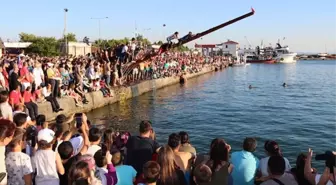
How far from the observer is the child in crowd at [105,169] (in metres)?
5.59

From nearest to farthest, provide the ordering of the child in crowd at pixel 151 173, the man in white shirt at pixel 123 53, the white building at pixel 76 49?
the child in crowd at pixel 151 173, the man in white shirt at pixel 123 53, the white building at pixel 76 49

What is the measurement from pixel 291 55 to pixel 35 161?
5391 inches

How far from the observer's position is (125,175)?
5824 millimetres

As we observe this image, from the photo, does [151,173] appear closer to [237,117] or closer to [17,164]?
[17,164]

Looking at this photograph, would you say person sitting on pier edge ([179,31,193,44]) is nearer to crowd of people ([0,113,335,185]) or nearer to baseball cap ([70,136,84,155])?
baseball cap ([70,136,84,155])

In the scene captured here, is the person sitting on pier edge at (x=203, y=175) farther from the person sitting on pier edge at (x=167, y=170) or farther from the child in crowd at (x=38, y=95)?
the child in crowd at (x=38, y=95)

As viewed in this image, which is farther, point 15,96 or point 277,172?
point 15,96

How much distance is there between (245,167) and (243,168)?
0.04 metres

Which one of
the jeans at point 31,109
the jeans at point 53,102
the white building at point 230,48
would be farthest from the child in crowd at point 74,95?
the white building at point 230,48

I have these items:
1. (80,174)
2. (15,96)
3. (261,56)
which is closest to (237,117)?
(15,96)

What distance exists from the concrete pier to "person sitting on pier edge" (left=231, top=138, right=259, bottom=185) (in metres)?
12.6

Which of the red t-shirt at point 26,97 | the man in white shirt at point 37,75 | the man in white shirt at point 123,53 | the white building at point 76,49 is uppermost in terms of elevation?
the white building at point 76,49

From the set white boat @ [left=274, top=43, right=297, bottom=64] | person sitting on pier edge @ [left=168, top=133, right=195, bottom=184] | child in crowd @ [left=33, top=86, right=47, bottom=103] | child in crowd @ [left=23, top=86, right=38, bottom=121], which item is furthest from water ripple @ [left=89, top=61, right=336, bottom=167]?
white boat @ [left=274, top=43, right=297, bottom=64]

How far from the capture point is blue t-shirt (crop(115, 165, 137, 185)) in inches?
228
